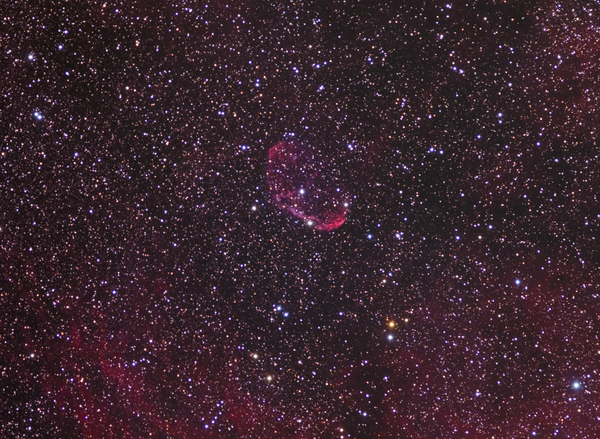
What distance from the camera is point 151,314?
0.40 meters

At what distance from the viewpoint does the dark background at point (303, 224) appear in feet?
1.26

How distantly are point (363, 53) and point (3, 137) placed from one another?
1.32 feet

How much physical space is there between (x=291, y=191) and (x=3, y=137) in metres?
0.32

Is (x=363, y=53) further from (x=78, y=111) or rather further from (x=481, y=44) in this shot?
(x=78, y=111)

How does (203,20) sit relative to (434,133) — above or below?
above

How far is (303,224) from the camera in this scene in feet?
1.30

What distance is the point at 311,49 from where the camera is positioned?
15.4 inches

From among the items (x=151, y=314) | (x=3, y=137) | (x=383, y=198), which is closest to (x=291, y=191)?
(x=383, y=198)

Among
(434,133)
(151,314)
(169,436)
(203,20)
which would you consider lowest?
(169,436)

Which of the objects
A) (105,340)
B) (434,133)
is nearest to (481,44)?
(434,133)

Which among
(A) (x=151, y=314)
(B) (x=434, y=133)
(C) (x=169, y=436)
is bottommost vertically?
(C) (x=169, y=436)

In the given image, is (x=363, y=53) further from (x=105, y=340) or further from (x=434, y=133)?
(x=105, y=340)

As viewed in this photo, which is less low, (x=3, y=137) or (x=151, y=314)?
(x=3, y=137)

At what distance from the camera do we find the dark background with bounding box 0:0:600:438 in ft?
1.26
